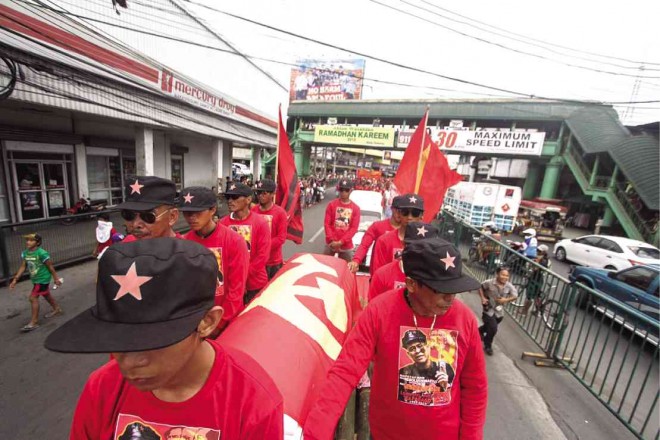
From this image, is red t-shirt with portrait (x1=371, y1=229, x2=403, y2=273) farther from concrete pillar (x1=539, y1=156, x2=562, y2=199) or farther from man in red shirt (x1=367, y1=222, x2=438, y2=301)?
concrete pillar (x1=539, y1=156, x2=562, y2=199)

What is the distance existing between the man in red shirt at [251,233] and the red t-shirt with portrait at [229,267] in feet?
2.59

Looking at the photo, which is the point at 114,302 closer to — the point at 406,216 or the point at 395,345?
the point at 395,345

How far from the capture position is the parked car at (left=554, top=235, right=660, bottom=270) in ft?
30.5

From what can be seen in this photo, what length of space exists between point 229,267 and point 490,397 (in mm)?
3526

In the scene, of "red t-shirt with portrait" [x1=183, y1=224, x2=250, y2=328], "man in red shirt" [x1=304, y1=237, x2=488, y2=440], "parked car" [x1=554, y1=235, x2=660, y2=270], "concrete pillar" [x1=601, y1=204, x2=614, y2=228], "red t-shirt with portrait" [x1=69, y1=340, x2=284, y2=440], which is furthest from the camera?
"concrete pillar" [x1=601, y1=204, x2=614, y2=228]

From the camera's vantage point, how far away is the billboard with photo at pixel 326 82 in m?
38.7

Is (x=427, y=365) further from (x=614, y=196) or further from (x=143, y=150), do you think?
(x=614, y=196)

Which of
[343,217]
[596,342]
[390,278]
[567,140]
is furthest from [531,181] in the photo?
[390,278]

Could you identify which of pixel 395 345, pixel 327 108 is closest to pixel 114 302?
pixel 395 345

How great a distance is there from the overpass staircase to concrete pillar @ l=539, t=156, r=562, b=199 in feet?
1.83

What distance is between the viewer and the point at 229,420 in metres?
1.09

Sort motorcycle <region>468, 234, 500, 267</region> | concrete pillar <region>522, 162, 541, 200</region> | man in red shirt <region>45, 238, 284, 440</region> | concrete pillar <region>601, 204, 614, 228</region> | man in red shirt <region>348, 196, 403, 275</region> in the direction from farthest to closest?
1. concrete pillar <region>522, 162, 541, 200</region>
2. concrete pillar <region>601, 204, 614, 228</region>
3. motorcycle <region>468, 234, 500, 267</region>
4. man in red shirt <region>348, 196, 403, 275</region>
5. man in red shirt <region>45, 238, 284, 440</region>

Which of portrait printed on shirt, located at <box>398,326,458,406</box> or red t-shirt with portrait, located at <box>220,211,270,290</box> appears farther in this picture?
red t-shirt with portrait, located at <box>220,211,270,290</box>

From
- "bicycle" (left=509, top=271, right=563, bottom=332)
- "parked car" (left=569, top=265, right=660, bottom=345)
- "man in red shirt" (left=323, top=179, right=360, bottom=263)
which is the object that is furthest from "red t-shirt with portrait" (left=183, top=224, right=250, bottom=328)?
"parked car" (left=569, top=265, right=660, bottom=345)
